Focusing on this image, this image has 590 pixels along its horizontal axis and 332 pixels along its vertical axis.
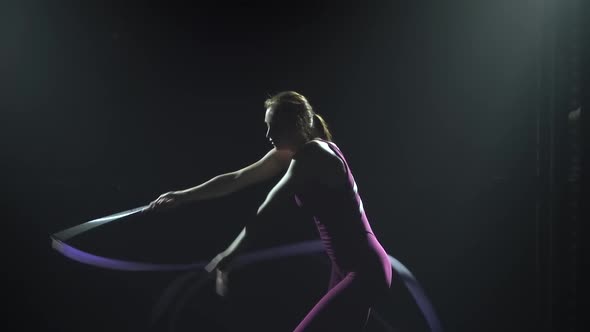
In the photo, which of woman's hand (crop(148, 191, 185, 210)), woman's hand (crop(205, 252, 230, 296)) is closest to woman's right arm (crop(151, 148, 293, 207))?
woman's hand (crop(148, 191, 185, 210))

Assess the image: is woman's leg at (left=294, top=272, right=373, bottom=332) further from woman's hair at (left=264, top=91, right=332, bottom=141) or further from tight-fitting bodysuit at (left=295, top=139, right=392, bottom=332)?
woman's hair at (left=264, top=91, right=332, bottom=141)

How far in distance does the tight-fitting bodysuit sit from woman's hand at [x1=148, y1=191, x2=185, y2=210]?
0.86 metres

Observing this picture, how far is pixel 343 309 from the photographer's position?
6.07 feet

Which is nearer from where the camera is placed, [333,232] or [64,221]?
[333,232]

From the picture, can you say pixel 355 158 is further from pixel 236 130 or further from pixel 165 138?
pixel 165 138

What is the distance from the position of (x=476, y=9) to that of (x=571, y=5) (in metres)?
0.53

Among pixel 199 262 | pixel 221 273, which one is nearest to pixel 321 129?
pixel 221 273

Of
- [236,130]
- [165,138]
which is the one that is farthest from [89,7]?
[236,130]

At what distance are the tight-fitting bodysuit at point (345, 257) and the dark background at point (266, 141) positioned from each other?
61 cm

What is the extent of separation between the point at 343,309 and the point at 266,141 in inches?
41.6

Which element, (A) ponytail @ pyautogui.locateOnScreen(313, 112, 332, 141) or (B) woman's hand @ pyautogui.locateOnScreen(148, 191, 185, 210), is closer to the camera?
(A) ponytail @ pyautogui.locateOnScreen(313, 112, 332, 141)

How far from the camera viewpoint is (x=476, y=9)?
251 centimetres

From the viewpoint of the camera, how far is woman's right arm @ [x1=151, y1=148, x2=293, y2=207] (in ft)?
7.82

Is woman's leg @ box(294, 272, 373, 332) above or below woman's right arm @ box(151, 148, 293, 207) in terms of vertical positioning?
below
